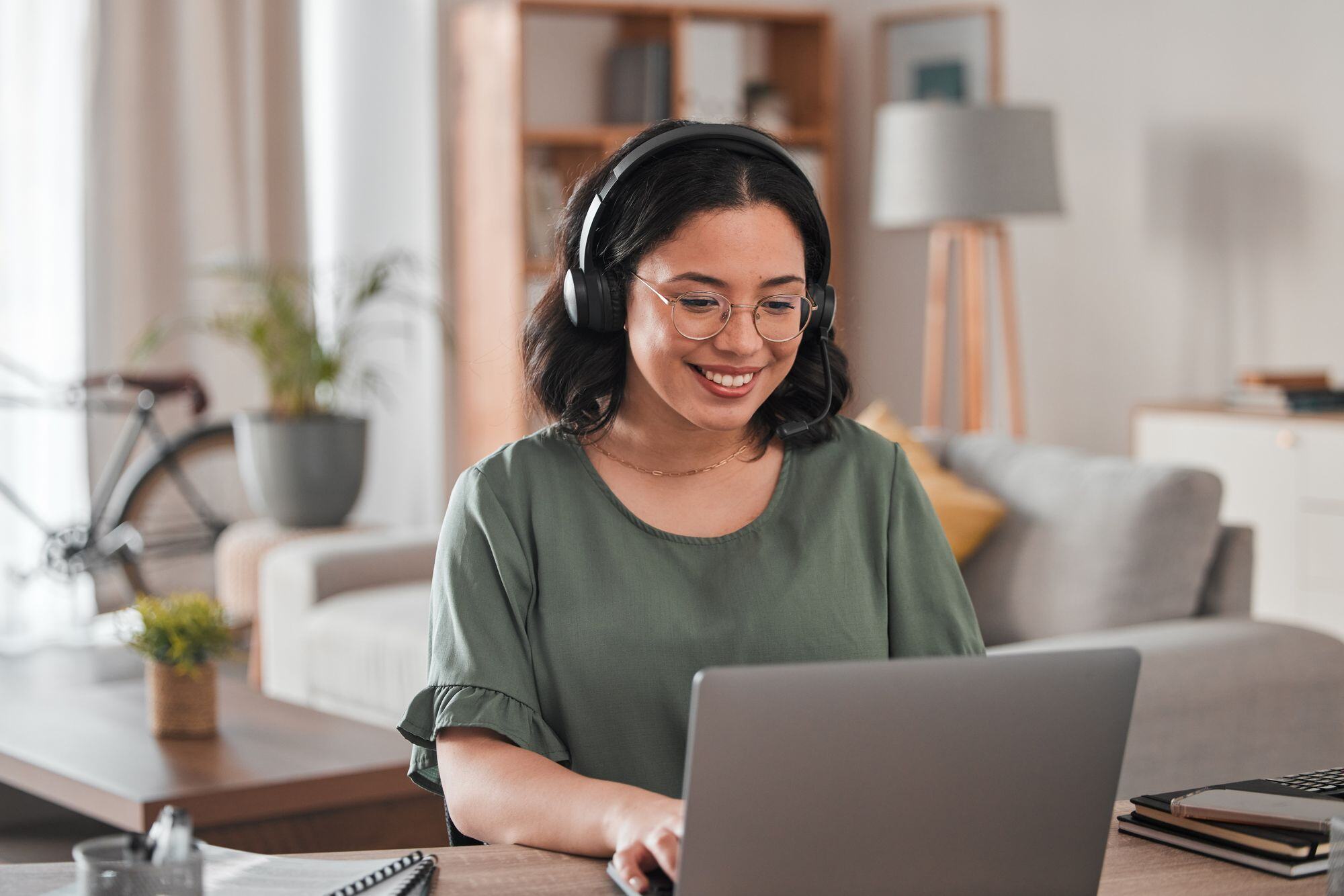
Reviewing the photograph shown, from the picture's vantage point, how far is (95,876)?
0.80 m

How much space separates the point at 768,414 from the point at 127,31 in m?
3.90

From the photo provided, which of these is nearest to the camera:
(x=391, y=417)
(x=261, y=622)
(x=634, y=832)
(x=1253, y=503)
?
(x=634, y=832)

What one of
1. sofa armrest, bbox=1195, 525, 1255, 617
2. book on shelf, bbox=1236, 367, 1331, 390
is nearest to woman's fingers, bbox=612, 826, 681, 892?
sofa armrest, bbox=1195, 525, 1255, 617

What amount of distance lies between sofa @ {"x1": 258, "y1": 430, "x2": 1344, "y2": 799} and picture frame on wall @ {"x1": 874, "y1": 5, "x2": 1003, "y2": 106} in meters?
2.45

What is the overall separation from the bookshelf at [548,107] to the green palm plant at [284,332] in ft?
0.95

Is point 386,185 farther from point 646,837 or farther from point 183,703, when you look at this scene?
point 646,837

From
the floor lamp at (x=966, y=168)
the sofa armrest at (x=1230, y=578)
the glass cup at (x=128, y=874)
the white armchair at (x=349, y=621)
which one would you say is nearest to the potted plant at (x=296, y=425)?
the white armchair at (x=349, y=621)

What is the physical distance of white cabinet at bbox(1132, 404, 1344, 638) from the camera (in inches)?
136

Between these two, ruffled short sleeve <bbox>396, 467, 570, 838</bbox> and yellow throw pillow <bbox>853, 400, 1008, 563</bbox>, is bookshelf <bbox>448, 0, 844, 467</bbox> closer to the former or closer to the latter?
yellow throw pillow <bbox>853, 400, 1008, 563</bbox>

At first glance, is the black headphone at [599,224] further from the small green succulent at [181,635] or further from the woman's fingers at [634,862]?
the small green succulent at [181,635]

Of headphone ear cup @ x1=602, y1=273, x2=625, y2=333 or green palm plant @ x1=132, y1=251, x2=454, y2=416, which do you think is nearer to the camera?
headphone ear cup @ x1=602, y1=273, x2=625, y2=333

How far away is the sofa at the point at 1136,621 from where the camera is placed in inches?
82.5

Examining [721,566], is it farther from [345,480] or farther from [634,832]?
[345,480]

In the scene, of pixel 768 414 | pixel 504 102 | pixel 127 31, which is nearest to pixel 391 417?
pixel 504 102
